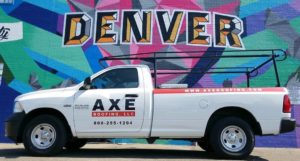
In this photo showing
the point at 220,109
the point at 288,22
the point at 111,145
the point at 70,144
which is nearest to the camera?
the point at 220,109

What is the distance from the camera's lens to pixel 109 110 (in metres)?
10.5

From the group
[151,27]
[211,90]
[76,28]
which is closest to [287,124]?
[211,90]

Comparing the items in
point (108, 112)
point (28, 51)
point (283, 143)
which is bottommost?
point (283, 143)

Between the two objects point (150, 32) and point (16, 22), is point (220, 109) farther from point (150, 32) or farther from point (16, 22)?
point (16, 22)

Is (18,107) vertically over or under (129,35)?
under

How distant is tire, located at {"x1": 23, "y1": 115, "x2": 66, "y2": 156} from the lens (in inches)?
414

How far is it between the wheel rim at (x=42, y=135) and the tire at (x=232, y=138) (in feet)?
11.2

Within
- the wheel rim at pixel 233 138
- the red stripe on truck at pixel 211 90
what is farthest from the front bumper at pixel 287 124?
→ the wheel rim at pixel 233 138

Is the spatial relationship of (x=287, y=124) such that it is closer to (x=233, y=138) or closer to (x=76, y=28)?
(x=233, y=138)

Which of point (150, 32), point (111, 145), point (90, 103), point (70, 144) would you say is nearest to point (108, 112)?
point (90, 103)

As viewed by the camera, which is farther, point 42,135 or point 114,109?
point 42,135

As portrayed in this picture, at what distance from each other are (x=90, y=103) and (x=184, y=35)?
617 cm

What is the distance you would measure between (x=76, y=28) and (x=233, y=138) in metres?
7.77

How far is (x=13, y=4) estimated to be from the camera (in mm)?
16375
